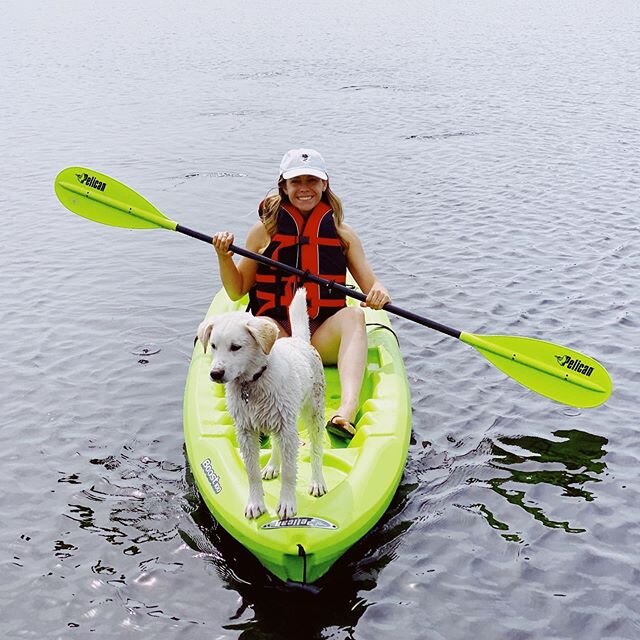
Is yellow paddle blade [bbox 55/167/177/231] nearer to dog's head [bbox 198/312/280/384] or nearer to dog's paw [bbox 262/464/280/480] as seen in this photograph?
dog's paw [bbox 262/464/280/480]

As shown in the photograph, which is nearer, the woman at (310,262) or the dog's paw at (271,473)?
the dog's paw at (271,473)

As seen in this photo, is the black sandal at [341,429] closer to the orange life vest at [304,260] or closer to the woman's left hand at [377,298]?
the woman's left hand at [377,298]

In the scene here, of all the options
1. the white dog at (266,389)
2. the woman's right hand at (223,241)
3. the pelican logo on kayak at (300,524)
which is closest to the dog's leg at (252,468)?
the white dog at (266,389)

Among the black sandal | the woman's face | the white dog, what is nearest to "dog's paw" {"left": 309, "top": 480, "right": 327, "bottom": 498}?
the white dog

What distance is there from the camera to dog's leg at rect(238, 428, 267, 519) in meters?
3.63

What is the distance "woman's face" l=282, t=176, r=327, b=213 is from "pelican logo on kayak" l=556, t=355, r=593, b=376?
1.96m

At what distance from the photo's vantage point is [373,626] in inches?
150

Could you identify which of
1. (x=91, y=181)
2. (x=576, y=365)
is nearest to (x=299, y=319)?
(x=576, y=365)

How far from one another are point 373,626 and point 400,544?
611 mm

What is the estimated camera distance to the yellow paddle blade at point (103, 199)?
19.6 feet

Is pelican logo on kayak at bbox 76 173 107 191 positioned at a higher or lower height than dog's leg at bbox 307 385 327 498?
higher

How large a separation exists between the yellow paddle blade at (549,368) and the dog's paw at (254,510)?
7.12ft

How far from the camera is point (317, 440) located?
398 cm

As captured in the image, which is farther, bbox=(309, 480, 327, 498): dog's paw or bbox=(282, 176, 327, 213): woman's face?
bbox=(282, 176, 327, 213): woman's face
